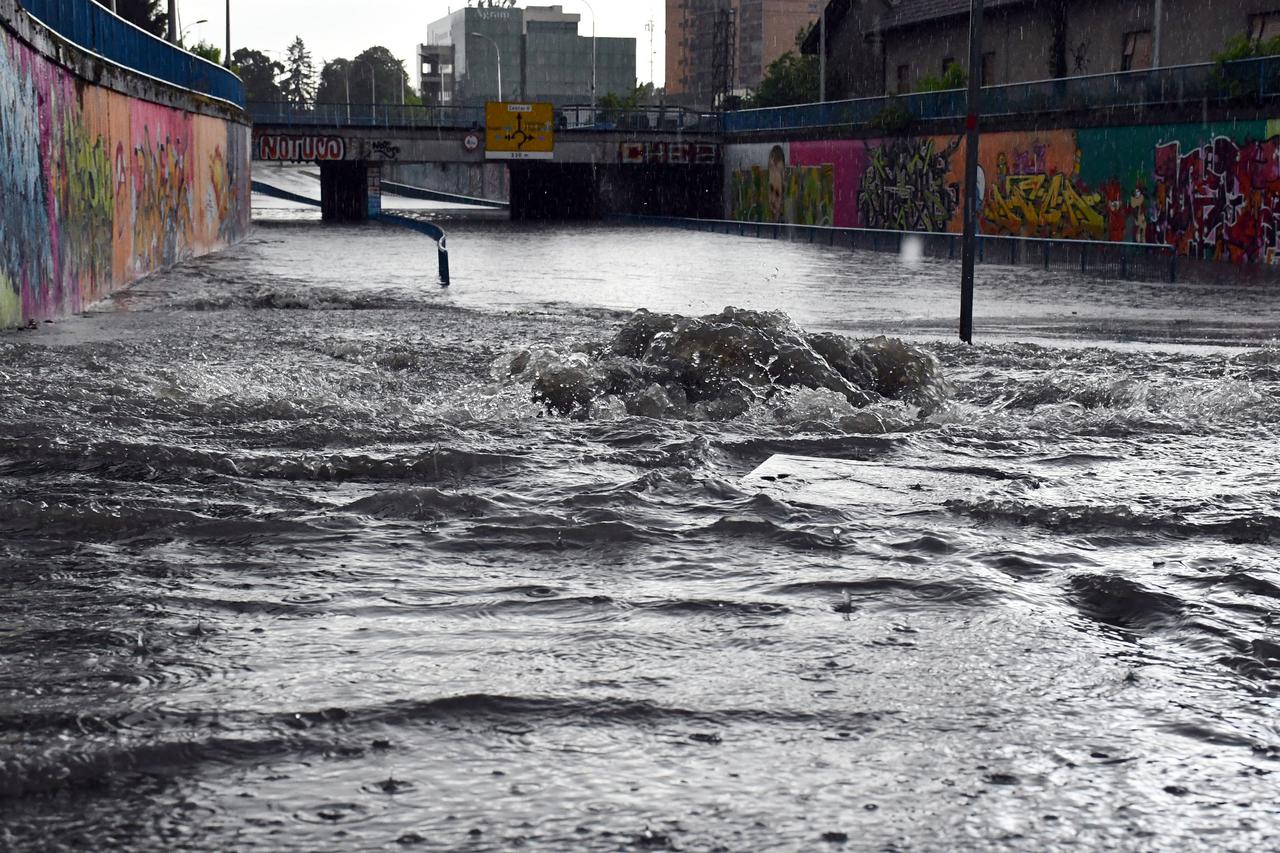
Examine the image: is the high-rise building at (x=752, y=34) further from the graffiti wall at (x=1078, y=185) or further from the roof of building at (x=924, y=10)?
the graffiti wall at (x=1078, y=185)

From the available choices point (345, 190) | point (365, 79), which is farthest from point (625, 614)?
point (365, 79)

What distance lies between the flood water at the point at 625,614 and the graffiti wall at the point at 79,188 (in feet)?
16.8

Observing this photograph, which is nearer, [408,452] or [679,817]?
[679,817]

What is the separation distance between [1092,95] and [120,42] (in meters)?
22.5

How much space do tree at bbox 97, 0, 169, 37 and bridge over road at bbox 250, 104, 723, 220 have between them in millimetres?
6075

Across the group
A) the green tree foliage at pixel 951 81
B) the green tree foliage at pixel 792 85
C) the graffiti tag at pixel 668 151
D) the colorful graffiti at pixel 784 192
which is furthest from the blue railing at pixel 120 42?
the green tree foliage at pixel 792 85

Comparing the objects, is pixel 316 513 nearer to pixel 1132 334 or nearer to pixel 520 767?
pixel 520 767

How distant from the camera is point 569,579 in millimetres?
5684

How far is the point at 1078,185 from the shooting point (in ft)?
123

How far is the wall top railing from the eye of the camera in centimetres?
6209

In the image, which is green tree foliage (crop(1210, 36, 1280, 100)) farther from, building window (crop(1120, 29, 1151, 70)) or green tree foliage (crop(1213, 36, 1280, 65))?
building window (crop(1120, 29, 1151, 70))

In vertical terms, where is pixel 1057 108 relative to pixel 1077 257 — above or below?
above

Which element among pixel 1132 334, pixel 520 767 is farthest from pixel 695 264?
pixel 520 767

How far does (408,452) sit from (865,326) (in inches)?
398
